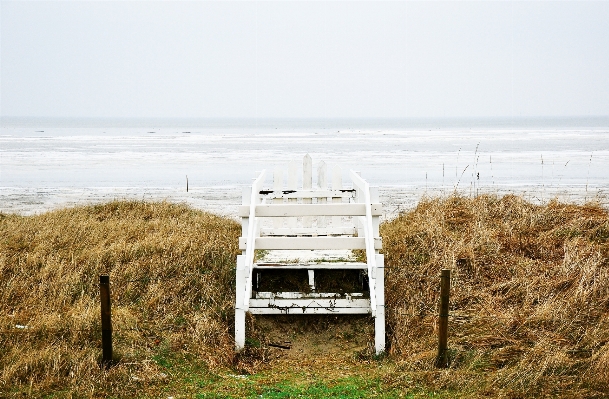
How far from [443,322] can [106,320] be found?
380 centimetres

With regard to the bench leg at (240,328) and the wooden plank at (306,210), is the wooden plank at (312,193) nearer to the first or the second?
the wooden plank at (306,210)

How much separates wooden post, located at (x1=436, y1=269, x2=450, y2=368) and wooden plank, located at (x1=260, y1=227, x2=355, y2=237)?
379 centimetres

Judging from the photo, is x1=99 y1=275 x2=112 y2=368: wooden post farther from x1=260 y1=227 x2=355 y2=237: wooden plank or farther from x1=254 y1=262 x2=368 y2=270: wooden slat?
x1=260 y1=227 x2=355 y2=237: wooden plank

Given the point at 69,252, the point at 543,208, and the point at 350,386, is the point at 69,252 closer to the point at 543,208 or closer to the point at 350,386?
the point at 350,386

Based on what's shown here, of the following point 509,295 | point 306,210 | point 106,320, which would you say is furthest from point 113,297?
point 509,295

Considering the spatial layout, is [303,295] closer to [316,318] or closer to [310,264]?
[316,318]

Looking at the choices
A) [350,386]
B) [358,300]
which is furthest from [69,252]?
[350,386]

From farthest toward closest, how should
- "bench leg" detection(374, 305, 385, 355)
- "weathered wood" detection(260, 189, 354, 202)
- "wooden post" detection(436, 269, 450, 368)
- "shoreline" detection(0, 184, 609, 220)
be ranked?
"shoreline" detection(0, 184, 609, 220) → "weathered wood" detection(260, 189, 354, 202) → "bench leg" detection(374, 305, 385, 355) → "wooden post" detection(436, 269, 450, 368)

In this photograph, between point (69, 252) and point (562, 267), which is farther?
point (69, 252)

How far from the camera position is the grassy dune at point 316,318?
6375mm

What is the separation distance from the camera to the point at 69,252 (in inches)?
398

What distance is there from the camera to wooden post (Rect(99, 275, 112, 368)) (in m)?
6.47

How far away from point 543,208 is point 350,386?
24.2ft

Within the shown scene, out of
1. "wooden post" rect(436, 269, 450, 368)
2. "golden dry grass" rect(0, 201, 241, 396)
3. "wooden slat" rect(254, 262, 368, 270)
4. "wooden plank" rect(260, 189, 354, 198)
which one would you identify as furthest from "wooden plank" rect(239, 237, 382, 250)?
"wooden post" rect(436, 269, 450, 368)
